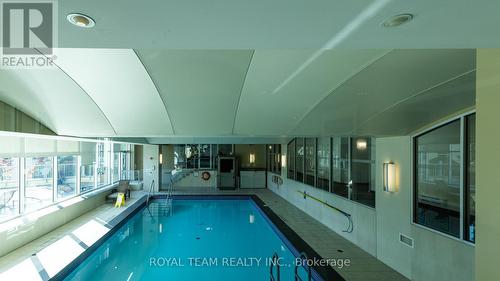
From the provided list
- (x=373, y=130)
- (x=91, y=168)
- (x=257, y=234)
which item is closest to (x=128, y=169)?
(x=91, y=168)

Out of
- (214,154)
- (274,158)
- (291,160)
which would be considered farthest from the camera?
(214,154)

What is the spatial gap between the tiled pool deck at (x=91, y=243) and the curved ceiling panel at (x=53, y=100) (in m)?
2.51

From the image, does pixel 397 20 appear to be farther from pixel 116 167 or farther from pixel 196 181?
pixel 196 181

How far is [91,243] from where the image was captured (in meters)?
6.61

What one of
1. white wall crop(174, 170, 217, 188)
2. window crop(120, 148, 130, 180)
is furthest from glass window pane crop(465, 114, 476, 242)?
window crop(120, 148, 130, 180)

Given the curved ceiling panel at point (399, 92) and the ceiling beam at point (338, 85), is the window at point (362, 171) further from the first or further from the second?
the ceiling beam at point (338, 85)

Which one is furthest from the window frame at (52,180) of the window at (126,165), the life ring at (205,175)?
the life ring at (205,175)

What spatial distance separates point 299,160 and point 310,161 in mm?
1285

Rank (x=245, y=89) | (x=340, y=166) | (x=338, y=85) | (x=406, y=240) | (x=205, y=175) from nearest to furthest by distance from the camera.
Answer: (x=338, y=85) < (x=245, y=89) < (x=406, y=240) < (x=340, y=166) < (x=205, y=175)

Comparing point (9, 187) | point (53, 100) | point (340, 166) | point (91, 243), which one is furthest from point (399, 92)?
point (9, 187)

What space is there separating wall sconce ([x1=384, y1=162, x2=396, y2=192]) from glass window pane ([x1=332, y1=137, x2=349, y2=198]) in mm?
1740

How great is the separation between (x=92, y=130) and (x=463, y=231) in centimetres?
668

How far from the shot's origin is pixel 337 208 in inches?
293

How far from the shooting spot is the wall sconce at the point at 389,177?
518 centimetres
